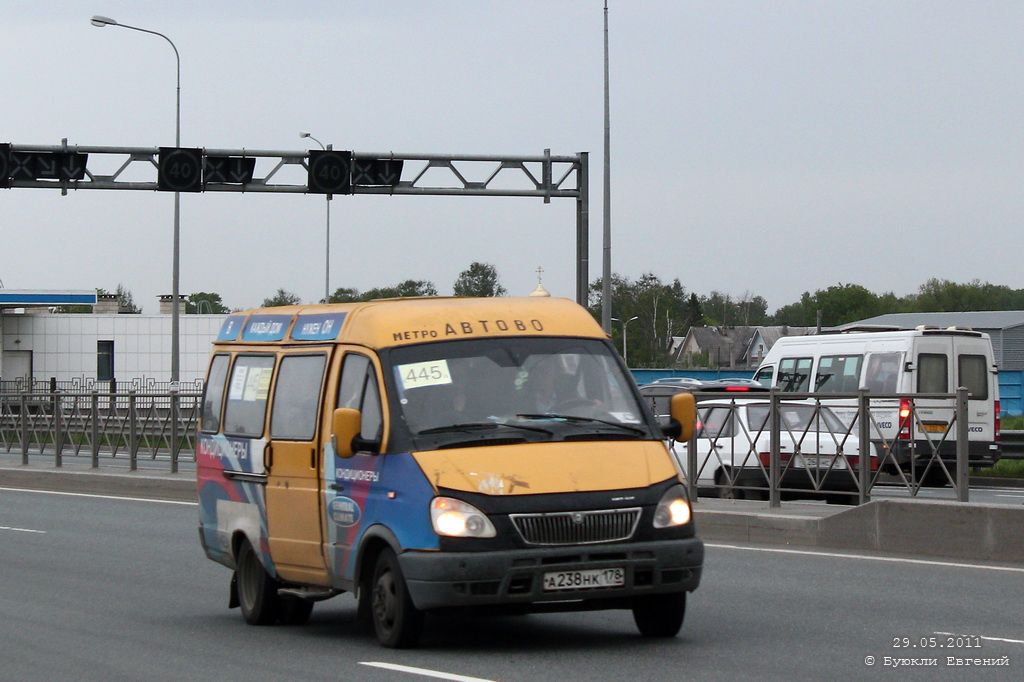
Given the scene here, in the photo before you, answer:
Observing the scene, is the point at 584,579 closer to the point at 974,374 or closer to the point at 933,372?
the point at 933,372

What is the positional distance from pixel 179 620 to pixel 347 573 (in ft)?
7.24

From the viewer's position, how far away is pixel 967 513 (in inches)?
537

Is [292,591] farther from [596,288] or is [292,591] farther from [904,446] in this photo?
[596,288]

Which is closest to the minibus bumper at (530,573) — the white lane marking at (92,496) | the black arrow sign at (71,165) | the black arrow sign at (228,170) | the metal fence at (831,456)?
the metal fence at (831,456)

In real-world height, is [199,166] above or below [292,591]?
above

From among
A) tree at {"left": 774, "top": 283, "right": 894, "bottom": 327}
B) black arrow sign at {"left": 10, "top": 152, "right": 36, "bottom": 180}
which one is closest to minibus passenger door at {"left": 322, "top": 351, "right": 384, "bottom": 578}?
black arrow sign at {"left": 10, "top": 152, "right": 36, "bottom": 180}

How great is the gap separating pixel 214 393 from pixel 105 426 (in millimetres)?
14745

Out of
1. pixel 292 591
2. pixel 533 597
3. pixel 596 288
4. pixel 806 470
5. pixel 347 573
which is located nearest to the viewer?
pixel 533 597

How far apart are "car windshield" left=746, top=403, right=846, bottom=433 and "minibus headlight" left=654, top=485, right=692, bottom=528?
6.86 metres

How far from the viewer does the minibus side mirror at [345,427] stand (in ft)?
29.0

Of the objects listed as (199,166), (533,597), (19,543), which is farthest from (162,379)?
(533,597)

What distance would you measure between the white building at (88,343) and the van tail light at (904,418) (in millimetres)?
55401

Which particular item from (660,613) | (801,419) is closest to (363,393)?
(660,613)

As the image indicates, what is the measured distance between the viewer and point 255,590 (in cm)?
1058
